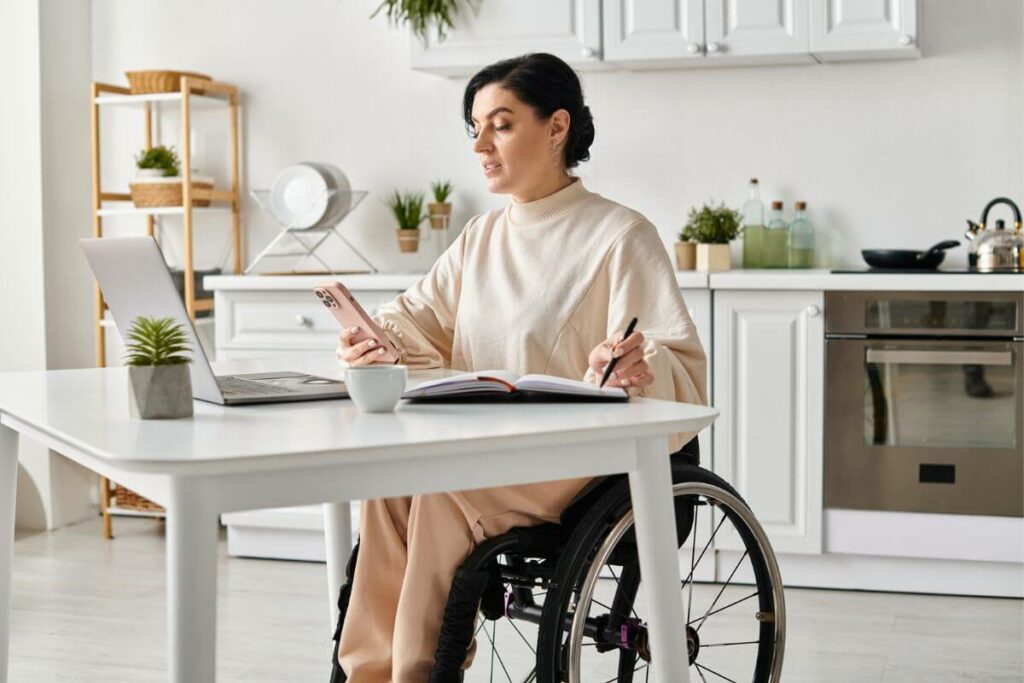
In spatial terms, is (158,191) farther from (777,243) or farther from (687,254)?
(777,243)

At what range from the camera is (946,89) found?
384cm

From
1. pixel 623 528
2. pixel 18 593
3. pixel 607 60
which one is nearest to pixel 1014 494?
pixel 607 60

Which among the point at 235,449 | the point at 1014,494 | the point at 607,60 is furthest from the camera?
the point at 607,60

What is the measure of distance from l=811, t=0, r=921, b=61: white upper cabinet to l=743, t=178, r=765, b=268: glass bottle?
51 cm

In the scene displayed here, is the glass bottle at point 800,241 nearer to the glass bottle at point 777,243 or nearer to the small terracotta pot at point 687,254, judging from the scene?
the glass bottle at point 777,243

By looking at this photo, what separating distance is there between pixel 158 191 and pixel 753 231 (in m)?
1.92

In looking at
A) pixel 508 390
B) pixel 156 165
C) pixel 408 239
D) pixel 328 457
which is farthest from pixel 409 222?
pixel 328 457

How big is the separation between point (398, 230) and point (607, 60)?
2.94 ft

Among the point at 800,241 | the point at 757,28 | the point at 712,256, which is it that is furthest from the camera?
the point at 800,241

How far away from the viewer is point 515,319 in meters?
2.27

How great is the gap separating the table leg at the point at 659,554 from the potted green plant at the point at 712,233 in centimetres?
218

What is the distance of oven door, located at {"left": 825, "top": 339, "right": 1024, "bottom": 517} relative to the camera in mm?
3387

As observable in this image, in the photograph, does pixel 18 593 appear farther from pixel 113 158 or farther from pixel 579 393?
pixel 579 393

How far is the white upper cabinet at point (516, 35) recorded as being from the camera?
12.4ft
